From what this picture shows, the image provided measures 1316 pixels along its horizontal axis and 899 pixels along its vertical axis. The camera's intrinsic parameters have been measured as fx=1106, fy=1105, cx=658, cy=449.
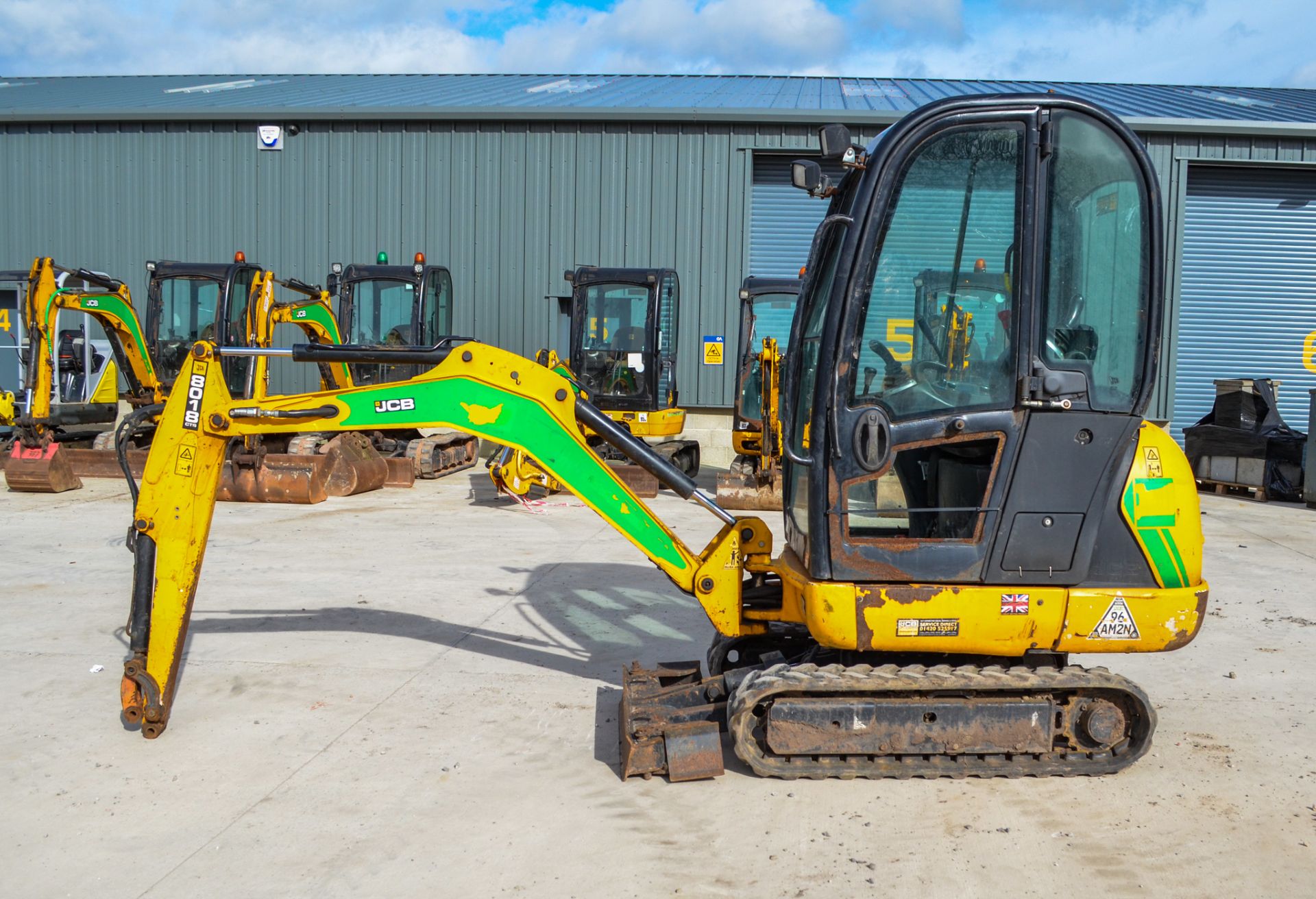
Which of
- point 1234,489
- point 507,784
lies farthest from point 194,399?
point 1234,489

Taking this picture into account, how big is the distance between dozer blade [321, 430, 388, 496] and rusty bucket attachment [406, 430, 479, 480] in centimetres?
65

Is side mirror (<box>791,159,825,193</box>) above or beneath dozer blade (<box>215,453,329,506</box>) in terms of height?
above

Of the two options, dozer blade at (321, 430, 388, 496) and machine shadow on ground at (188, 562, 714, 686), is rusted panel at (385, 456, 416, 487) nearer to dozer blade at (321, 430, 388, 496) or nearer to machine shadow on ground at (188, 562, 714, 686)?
dozer blade at (321, 430, 388, 496)

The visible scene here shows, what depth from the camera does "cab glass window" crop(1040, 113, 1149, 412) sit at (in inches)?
171

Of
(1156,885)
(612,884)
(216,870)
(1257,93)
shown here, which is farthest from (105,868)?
(1257,93)

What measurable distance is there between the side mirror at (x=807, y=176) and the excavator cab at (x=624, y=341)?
1109cm

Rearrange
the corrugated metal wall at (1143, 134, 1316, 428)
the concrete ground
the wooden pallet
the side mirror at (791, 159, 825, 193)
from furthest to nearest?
1. the corrugated metal wall at (1143, 134, 1316, 428)
2. the wooden pallet
3. the side mirror at (791, 159, 825, 193)
4. the concrete ground

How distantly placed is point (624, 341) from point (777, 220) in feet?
16.6

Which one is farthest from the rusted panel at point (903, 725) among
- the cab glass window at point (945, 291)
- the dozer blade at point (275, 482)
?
the dozer blade at point (275, 482)

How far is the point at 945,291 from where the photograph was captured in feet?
14.4

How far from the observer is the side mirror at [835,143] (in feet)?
14.1

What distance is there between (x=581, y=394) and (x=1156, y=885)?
10.1 feet

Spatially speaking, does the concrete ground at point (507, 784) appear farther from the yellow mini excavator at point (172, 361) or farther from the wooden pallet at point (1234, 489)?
the wooden pallet at point (1234, 489)

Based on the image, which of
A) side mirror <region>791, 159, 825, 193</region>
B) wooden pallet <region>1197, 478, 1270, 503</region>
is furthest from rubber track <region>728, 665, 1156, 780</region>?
wooden pallet <region>1197, 478, 1270, 503</region>
